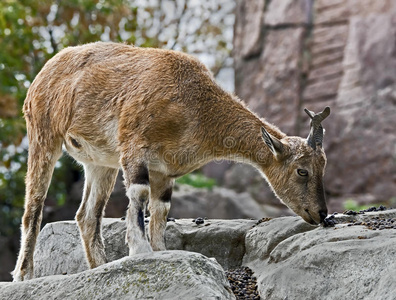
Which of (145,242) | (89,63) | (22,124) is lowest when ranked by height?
(22,124)

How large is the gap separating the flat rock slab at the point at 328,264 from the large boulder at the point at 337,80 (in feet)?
32.1

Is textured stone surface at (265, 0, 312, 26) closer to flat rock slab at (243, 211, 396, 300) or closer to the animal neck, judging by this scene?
the animal neck

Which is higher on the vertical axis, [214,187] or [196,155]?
[196,155]

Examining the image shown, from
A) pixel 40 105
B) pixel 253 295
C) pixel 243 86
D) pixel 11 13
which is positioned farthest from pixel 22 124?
A: pixel 253 295

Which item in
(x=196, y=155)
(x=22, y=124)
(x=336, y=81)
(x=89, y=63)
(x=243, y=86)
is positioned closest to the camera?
(x=196, y=155)

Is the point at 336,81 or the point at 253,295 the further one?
the point at 336,81

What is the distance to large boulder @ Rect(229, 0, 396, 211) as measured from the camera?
1625 centimetres

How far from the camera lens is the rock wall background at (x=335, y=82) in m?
16.2

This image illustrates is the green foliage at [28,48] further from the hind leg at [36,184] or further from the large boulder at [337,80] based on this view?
the hind leg at [36,184]

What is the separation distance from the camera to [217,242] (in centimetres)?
747

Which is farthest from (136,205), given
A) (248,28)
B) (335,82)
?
(248,28)

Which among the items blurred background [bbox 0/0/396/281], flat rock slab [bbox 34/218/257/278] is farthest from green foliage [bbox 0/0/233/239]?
flat rock slab [bbox 34/218/257/278]

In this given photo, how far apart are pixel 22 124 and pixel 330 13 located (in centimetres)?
904

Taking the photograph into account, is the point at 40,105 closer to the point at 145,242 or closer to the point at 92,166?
the point at 92,166
